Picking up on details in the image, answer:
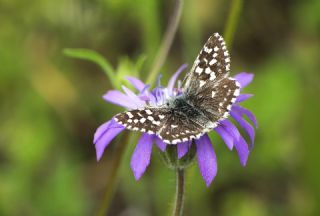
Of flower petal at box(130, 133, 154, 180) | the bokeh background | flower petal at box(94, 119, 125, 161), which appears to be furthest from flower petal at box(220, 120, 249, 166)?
the bokeh background

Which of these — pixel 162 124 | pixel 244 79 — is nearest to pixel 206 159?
pixel 162 124

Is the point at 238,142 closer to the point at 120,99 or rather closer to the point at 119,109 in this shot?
the point at 120,99

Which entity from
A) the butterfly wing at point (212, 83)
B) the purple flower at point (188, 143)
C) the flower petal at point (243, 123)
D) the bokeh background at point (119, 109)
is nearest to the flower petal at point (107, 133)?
the purple flower at point (188, 143)

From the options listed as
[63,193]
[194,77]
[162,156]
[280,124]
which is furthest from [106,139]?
[280,124]

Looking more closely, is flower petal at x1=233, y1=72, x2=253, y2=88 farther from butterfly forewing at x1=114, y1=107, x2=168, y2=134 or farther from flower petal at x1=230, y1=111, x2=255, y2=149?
butterfly forewing at x1=114, y1=107, x2=168, y2=134

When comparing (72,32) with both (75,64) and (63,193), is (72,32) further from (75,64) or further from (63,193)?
(63,193)

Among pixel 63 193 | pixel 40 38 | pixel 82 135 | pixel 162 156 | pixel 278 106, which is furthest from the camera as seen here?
pixel 40 38
